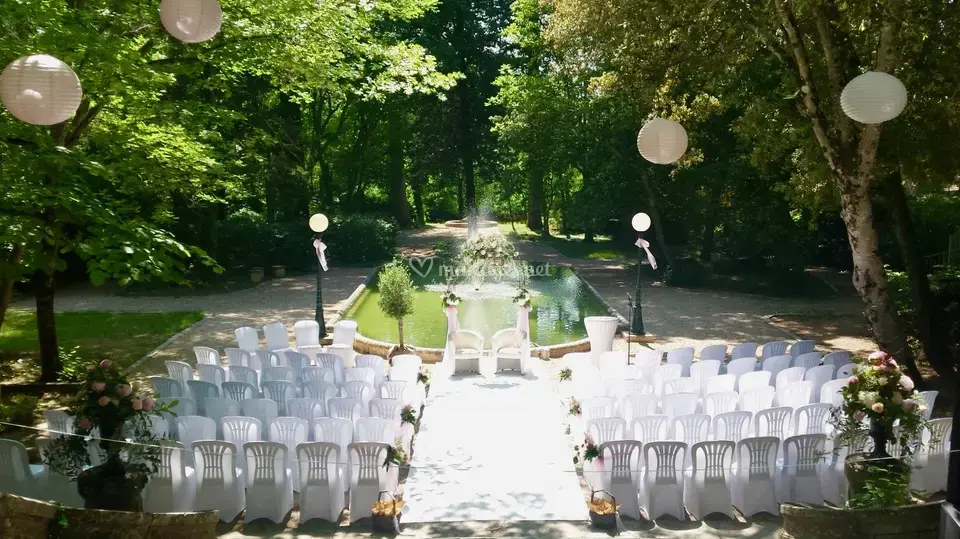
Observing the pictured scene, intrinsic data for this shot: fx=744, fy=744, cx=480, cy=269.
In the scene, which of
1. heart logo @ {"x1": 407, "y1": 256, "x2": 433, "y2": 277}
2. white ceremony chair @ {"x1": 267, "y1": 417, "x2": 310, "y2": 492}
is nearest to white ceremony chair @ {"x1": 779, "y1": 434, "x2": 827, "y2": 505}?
white ceremony chair @ {"x1": 267, "y1": 417, "x2": 310, "y2": 492}

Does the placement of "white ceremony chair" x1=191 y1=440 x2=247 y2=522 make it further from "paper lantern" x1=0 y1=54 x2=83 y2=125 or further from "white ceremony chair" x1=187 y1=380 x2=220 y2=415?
"paper lantern" x1=0 y1=54 x2=83 y2=125

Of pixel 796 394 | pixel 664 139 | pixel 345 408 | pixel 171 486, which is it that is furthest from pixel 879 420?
pixel 171 486

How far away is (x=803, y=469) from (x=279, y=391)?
601 cm

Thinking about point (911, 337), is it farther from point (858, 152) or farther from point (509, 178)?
point (509, 178)

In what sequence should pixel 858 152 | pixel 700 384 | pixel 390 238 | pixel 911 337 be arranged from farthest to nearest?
pixel 390 238 < pixel 911 337 < pixel 858 152 < pixel 700 384

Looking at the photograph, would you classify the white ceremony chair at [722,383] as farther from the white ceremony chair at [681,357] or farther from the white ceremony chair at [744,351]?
the white ceremony chair at [744,351]

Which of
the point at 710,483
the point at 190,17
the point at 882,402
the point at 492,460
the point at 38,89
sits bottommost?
the point at 492,460

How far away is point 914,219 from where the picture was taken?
2461 centimetres

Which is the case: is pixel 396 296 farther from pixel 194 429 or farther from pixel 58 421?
pixel 58 421

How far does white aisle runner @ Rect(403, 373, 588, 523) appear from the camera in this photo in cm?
744

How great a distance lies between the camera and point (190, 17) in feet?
23.9

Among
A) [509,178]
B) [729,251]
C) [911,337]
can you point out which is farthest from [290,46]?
[509,178]

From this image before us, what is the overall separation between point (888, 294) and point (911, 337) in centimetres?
298

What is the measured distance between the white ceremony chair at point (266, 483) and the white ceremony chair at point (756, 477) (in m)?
4.49
